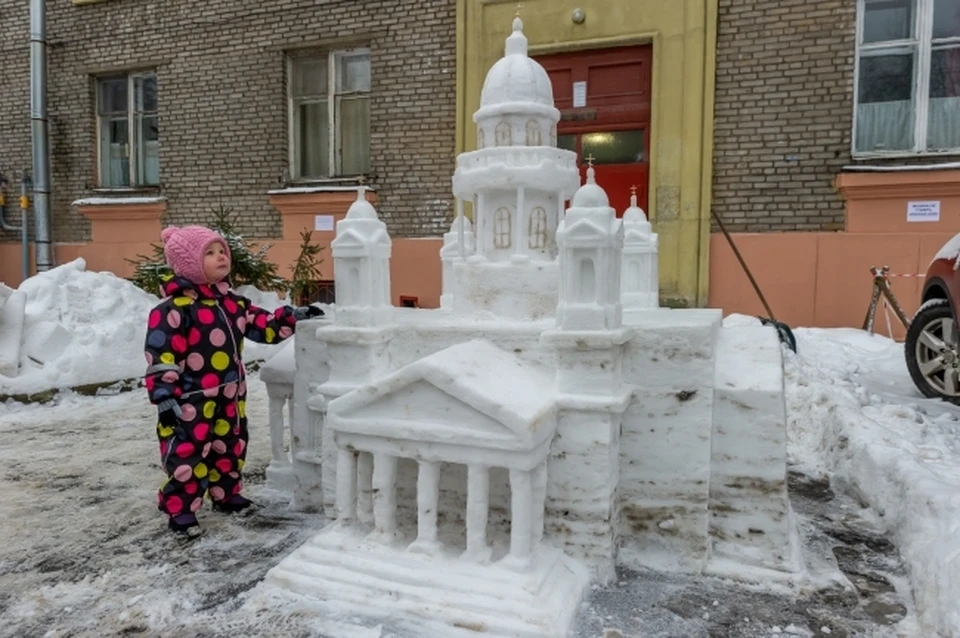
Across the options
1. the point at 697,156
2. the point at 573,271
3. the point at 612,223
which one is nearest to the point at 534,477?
the point at 573,271

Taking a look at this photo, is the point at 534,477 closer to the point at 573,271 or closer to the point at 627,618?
the point at 627,618

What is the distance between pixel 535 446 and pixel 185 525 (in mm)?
1624

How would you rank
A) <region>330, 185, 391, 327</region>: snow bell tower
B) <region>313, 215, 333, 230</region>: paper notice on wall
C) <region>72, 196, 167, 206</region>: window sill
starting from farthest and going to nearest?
<region>72, 196, 167, 206</region>: window sill < <region>313, 215, 333, 230</region>: paper notice on wall < <region>330, 185, 391, 327</region>: snow bell tower

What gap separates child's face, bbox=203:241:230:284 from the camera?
9.09 feet

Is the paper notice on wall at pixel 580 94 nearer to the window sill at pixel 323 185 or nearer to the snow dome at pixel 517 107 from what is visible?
the window sill at pixel 323 185

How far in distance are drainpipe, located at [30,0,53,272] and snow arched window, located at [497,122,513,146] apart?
9.95 metres

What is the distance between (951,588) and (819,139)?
5.99m

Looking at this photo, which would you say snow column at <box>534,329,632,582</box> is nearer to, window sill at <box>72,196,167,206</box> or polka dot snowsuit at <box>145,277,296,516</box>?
polka dot snowsuit at <box>145,277,296,516</box>

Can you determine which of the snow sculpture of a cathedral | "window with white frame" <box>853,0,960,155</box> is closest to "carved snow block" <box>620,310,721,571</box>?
the snow sculpture of a cathedral

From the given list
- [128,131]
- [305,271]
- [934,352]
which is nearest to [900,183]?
[934,352]

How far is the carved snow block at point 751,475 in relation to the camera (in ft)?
8.16

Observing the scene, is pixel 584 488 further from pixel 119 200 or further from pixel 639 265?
pixel 119 200

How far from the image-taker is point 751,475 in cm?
253

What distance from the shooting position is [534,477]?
7.55ft
